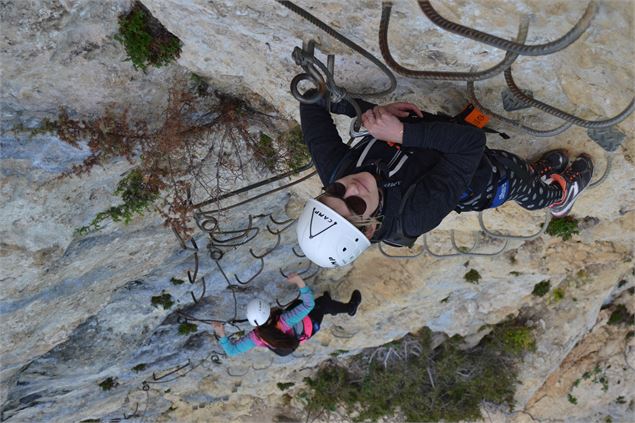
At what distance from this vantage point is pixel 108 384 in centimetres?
629

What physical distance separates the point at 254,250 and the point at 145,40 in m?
2.74

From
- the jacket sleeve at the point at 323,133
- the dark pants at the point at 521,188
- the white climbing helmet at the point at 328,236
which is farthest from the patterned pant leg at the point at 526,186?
the white climbing helmet at the point at 328,236

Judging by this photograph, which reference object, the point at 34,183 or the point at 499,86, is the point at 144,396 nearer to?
the point at 34,183

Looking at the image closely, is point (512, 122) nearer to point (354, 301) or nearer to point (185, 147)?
point (185, 147)

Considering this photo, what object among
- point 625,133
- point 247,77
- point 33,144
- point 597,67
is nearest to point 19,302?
point 33,144

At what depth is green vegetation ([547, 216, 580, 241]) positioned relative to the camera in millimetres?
4895

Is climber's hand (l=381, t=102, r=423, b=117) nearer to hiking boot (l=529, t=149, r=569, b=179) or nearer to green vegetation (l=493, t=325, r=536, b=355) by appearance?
hiking boot (l=529, t=149, r=569, b=179)

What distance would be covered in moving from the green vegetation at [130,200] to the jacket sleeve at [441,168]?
85.1 inches

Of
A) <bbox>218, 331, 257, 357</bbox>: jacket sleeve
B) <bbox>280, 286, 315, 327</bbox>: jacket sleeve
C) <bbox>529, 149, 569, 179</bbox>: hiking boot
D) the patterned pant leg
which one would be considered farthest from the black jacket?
<bbox>218, 331, 257, 357</bbox>: jacket sleeve

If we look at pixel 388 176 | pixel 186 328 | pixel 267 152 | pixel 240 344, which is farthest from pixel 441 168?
pixel 186 328

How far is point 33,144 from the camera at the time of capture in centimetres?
309

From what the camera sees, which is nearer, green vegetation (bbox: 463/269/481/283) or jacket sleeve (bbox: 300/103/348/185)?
jacket sleeve (bbox: 300/103/348/185)

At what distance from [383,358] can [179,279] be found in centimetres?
402

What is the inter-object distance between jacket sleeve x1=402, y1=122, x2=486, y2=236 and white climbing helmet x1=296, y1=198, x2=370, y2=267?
0.30 metres
